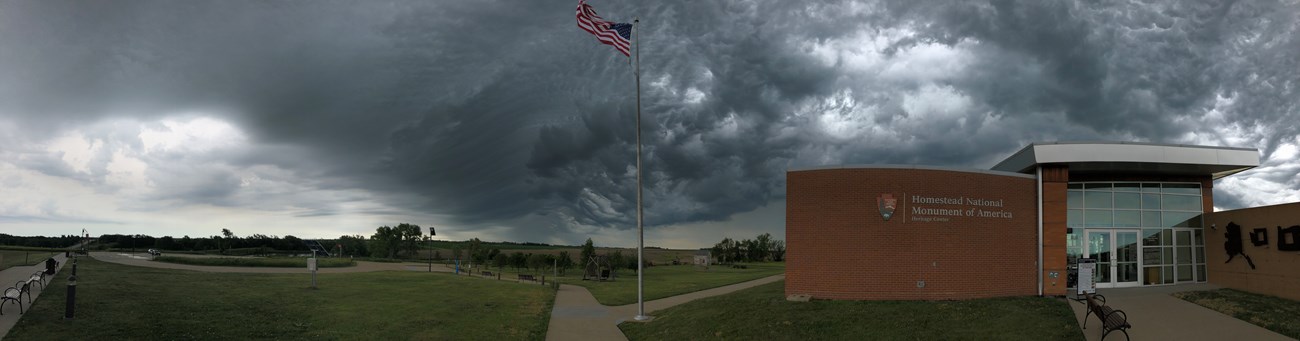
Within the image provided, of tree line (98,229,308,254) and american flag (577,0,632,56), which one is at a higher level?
american flag (577,0,632,56)

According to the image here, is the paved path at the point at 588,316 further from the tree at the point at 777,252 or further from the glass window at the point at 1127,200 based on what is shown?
the tree at the point at 777,252

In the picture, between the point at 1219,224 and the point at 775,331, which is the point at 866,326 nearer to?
the point at 775,331

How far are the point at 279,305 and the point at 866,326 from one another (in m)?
21.4

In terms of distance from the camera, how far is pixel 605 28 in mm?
22312

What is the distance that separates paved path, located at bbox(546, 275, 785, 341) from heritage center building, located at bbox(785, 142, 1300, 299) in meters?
5.95

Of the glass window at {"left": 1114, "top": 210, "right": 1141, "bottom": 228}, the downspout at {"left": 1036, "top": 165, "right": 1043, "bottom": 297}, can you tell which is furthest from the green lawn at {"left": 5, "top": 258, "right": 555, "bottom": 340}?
the glass window at {"left": 1114, "top": 210, "right": 1141, "bottom": 228}

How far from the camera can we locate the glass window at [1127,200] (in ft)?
77.5

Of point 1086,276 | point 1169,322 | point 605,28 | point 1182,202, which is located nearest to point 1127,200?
point 1182,202

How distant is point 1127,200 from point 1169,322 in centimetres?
925

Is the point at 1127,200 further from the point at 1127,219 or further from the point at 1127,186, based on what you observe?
the point at 1127,219

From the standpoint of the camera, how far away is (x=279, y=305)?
24.6 meters

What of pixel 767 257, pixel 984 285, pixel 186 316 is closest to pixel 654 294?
pixel 984 285

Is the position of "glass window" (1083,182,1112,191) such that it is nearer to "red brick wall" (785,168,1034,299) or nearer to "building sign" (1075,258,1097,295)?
"building sign" (1075,258,1097,295)

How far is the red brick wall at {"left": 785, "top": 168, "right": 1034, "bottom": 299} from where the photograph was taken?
19.5m
